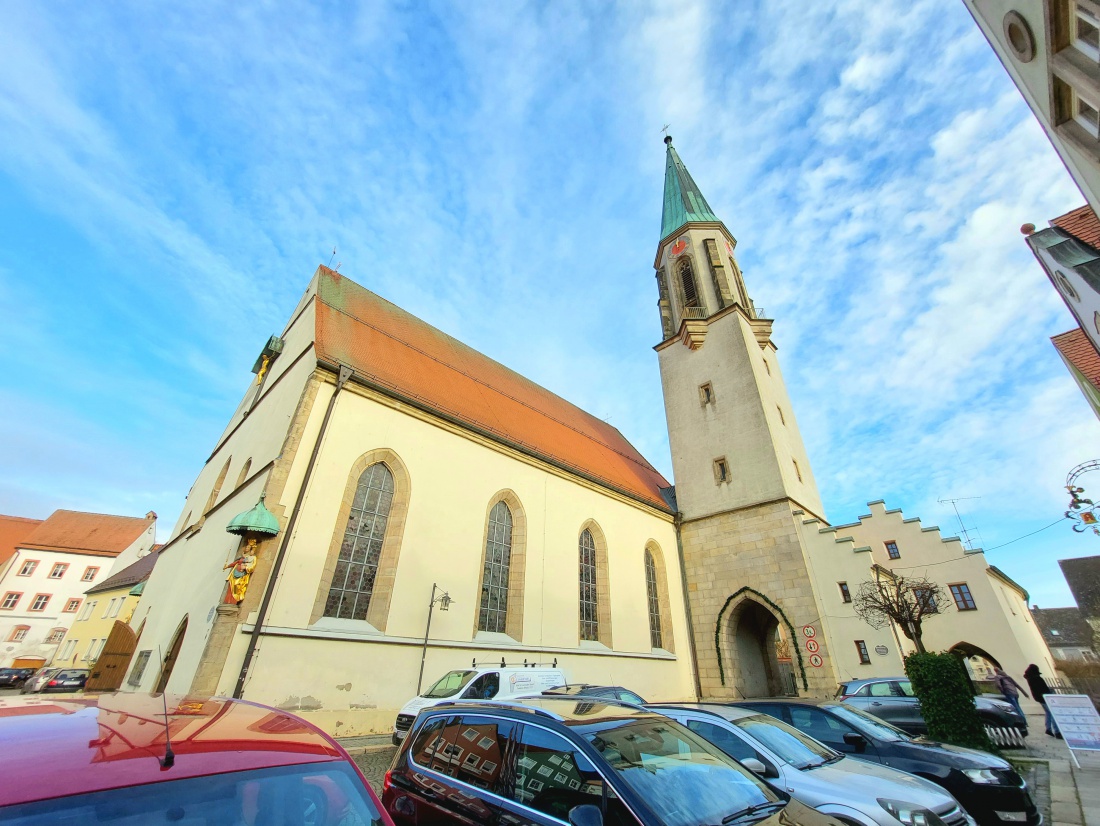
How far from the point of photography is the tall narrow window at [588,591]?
13.7m

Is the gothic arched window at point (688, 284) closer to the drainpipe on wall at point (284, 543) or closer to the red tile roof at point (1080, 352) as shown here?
the red tile roof at point (1080, 352)

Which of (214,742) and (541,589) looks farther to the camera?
(541,589)

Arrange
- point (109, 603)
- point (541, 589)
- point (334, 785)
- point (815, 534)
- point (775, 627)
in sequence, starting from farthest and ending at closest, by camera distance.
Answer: point (109, 603) → point (775, 627) → point (815, 534) → point (541, 589) → point (334, 785)

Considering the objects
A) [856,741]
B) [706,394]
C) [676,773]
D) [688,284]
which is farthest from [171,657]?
[688,284]

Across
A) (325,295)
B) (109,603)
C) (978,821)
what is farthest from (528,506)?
(109,603)

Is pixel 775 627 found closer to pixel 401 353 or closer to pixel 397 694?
pixel 397 694

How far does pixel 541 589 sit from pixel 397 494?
4.43 meters

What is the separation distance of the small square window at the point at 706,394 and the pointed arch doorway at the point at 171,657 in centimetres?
1666

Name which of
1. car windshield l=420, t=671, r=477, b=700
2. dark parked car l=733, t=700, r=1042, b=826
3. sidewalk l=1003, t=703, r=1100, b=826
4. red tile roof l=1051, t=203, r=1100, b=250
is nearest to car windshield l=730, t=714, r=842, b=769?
dark parked car l=733, t=700, r=1042, b=826

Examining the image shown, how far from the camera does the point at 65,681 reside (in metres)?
20.8

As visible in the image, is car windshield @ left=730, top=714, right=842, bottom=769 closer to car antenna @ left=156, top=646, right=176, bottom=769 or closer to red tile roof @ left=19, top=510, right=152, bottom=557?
car antenna @ left=156, top=646, right=176, bottom=769

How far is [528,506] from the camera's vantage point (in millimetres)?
13328

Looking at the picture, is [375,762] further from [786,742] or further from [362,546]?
[786,742]

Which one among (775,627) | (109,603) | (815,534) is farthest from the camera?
(109,603)
